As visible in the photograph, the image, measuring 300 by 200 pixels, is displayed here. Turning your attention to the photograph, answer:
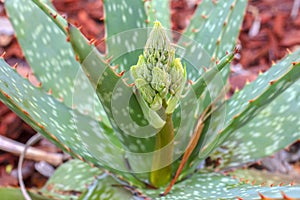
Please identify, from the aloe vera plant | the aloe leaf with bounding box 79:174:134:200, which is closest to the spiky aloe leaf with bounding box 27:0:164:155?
the aloe vera plant

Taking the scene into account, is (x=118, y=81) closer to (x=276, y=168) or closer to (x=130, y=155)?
(x=130, y=155)

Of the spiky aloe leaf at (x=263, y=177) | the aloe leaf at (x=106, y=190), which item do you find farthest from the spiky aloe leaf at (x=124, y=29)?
the spiky aloe leaf at (x=263, y=177)

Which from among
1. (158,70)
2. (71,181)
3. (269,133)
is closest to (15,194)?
(71,181)

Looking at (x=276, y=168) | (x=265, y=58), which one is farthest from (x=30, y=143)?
(x=265, y=58)

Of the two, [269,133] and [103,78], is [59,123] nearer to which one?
[103,78]

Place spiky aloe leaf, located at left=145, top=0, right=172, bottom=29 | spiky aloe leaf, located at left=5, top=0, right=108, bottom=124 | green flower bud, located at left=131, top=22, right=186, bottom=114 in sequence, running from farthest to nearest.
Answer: spiky aloe leaf, located at left=145, top=0, right=172, bottom=29 < spiky aloe leaf, located at left=5, top=0, right=108, bottom=124 < green flower bud, located at left=131, top=22, right=186, bottom=114

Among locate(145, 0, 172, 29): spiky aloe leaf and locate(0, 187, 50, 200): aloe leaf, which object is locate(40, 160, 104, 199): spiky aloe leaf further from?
locate(145, 0, 172, 29): spiky aloe leaf

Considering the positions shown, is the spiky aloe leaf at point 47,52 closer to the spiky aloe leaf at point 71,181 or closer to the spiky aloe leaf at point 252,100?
the spiky aloe leaf at point 71,181
